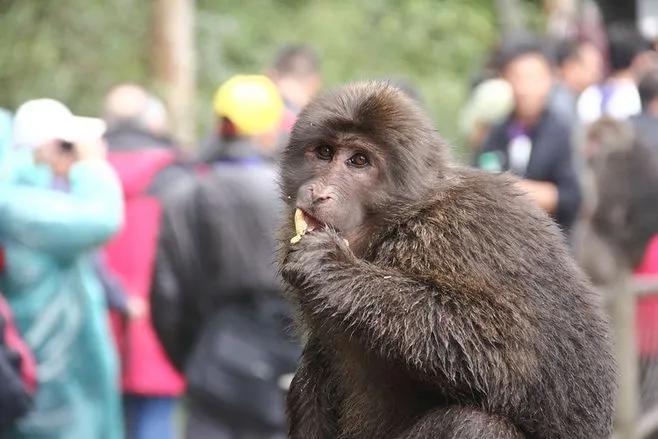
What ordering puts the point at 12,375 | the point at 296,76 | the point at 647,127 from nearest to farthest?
the point at 12,375
the point at 296,76
the point at 647,127

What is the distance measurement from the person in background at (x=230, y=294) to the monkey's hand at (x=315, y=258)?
3.09 m

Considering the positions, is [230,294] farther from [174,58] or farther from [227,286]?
[174,58]

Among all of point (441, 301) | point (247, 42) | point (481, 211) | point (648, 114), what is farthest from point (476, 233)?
point (247, 42)

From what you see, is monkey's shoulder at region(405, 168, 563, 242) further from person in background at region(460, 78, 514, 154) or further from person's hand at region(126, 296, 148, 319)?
person in background at region(460, 78, 514, 154)

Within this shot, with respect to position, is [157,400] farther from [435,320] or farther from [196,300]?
[435,320]

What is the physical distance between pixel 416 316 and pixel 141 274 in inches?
161

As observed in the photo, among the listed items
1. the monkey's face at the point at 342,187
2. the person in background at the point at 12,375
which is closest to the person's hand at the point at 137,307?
the person in background at the point at 12,375

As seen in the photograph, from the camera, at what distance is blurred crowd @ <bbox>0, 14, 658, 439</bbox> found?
6.84m

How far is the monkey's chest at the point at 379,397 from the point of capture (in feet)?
14.5

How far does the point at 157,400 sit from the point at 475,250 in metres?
4.27

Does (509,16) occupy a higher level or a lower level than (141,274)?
higher

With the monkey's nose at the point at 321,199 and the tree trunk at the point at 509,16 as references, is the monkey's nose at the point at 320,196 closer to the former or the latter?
the monkey's nose at the point at 321,199

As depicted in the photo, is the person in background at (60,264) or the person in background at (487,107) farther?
the person in background at (487,107)

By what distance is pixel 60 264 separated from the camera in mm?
7020
